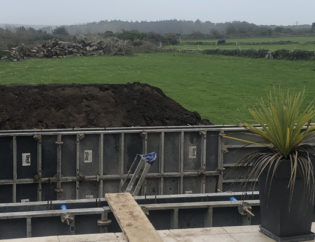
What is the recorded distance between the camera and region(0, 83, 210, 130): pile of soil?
17594mm

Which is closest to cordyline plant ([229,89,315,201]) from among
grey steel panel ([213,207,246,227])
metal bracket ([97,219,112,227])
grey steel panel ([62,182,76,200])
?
grey steel panel ([213,207,246,227])

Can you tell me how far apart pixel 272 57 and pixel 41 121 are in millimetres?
44277

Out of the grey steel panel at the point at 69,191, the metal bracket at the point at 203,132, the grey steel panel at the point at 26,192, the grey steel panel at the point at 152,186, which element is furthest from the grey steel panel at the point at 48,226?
the metal bracket at the point at 203,132

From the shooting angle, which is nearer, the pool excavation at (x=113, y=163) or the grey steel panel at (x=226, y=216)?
the grey steel panel at (x=226, y=216)

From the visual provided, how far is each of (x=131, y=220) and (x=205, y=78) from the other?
33.4 metres

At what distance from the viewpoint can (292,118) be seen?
25.5 ft

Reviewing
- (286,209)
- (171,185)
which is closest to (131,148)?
(171,185)

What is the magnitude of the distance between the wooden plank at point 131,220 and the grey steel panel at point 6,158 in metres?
4.28

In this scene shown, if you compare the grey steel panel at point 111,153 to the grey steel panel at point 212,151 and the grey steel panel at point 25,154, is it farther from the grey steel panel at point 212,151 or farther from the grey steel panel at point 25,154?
the grey steel panel at point 212,151

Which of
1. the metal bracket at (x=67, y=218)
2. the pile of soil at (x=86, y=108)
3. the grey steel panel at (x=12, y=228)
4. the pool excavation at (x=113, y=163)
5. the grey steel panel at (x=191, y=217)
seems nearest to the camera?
the metal bracket at (x=67, y=218)

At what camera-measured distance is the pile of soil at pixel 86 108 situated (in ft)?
57.7

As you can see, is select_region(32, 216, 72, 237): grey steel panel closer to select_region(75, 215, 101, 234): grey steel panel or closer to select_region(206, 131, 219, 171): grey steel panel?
select_region(75, 215, 101, 234): grey steel panel

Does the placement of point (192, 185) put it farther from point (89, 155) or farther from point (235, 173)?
point (89, 155)

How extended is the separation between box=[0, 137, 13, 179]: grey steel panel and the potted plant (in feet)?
20.8
